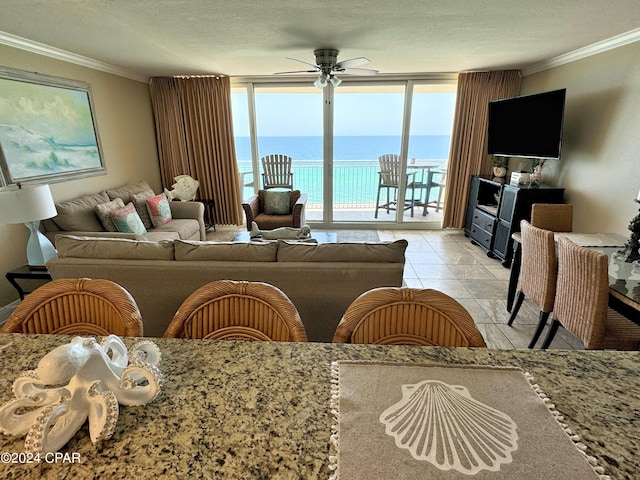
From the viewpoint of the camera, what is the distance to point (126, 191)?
13.3ft

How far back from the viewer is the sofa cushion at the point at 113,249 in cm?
200

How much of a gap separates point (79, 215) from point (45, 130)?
0.90 meters

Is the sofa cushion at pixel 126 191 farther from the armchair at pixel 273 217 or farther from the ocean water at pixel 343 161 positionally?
the ocean water at pixel 343 161

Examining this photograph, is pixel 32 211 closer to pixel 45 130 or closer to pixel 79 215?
pixel 79 215

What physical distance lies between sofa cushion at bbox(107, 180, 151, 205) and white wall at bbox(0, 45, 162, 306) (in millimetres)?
192

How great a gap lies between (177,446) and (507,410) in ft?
2.27

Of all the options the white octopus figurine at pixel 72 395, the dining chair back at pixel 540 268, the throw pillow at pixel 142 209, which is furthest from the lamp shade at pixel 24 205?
the dining chair back at pixel 540 268

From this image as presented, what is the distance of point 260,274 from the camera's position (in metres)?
1.91

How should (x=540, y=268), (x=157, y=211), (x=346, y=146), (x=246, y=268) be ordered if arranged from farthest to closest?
1. (x=346, y=146)
2. (x=157, y=211)
3. (x=540, y=268)
4. (x=246, y=268)

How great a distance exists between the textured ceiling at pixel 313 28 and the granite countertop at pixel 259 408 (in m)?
2.22

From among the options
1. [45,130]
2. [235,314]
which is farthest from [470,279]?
[45,130]

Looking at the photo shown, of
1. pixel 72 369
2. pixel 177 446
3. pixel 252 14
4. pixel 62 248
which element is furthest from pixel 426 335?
pixel 252 14

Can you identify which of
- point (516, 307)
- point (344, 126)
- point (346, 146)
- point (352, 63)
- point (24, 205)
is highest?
point (352, 63)

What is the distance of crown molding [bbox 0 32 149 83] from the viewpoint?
2.81m
